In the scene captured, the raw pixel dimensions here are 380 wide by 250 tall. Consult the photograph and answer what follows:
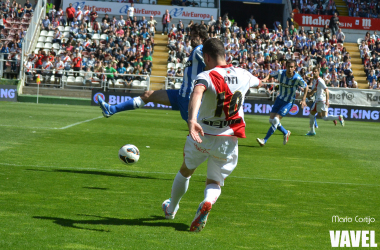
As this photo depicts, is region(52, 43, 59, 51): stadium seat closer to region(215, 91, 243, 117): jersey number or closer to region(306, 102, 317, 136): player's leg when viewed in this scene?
region(306, 102, 317, 136): player's leg

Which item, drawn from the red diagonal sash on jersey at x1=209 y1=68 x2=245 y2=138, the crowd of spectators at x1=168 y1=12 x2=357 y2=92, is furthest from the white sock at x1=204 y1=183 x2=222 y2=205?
the crowd of spectators at x1=168 y1=12 x2=357 y2=92

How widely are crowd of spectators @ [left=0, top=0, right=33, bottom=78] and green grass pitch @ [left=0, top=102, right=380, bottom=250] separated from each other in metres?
20.6

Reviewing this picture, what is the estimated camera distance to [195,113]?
179 inches

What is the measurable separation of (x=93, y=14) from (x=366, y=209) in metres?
32.5

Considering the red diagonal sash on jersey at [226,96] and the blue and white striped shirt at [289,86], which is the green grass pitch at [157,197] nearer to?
the red diagonal sash on jersey at [226,96]

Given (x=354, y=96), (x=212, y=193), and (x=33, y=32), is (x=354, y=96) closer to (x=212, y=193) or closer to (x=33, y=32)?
(x=33, y=32)

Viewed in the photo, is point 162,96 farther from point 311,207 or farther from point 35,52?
point 35,52

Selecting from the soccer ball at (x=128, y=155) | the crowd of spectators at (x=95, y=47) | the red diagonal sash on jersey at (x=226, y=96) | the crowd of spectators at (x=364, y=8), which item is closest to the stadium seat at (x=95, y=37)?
the crowd of spectators at (x=95, y=47)

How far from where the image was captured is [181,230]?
16.6 feet

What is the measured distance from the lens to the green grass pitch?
15.5 feet

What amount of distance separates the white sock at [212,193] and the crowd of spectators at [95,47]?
82.4 feet

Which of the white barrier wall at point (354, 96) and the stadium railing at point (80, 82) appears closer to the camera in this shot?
the white barrier wall at point (354, 96)

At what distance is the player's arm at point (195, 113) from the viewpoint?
173 inches

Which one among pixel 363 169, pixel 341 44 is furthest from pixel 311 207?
pixel 341 44
